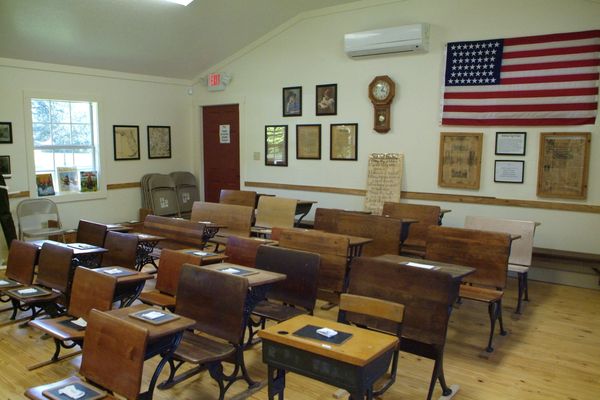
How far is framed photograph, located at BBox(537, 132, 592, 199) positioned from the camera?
537 centimetres

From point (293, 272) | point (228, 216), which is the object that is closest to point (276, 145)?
point (228, 216)

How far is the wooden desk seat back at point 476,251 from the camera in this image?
416 centimetres

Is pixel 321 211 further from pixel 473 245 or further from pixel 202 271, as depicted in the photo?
pixel 202 271

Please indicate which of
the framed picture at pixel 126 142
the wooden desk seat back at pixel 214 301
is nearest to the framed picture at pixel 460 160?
the wooden desk seat back at pixel 214 301

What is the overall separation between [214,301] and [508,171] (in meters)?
4.22

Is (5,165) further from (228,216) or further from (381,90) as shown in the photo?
(381,90)

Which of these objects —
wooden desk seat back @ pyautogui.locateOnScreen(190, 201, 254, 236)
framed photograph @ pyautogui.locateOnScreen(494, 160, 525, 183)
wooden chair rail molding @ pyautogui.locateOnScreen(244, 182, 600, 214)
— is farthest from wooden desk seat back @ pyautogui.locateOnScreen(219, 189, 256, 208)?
framed photograph @ pyautogui.locateOnScreen(494, 160, 525, 183)

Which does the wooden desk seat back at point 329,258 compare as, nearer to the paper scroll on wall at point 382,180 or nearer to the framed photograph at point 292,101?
the paper scroll on wall at point 382,180

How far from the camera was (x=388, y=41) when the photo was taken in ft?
21.0

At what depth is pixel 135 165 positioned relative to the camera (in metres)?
8.25

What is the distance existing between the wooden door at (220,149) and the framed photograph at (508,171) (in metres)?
4.41

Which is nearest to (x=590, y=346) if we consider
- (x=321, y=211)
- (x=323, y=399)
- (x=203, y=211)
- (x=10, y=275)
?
(x=323, y=399)

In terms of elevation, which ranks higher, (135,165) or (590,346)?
(135,165)

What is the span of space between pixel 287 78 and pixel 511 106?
11.2 ft
